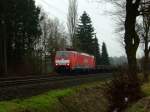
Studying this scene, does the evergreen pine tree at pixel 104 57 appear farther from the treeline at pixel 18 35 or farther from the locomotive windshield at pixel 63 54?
the locomotive windshield at pixel 63 54

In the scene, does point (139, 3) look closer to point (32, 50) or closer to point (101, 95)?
point (101, 95)

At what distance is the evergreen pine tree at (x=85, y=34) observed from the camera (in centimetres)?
9600

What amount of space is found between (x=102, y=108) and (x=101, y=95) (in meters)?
2.42

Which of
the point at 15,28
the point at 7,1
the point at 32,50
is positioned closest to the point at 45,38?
the point at 32,50

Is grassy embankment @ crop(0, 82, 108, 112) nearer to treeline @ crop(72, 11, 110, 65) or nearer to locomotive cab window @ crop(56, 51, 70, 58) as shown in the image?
locomotive cab window @ crop(56, 51, 70, 58)

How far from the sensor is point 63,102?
1819 cm

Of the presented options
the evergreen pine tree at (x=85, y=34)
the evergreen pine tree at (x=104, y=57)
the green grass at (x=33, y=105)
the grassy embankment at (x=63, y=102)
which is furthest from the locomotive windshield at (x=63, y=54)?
the evergreen pine tree at (x=104, y=57)

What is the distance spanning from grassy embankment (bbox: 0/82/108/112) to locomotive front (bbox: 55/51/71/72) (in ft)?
75.7

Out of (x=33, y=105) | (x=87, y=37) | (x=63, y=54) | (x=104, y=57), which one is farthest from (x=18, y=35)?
(x=104, y=57)

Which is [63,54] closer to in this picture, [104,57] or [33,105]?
[33,105]

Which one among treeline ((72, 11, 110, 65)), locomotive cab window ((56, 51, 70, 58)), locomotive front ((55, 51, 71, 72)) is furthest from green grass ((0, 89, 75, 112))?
treeline ((72, 11, 110, 65))

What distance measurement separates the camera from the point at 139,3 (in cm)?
2525

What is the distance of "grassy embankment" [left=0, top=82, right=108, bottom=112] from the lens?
47.7ft

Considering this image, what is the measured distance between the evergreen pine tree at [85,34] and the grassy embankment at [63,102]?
69.1 m
